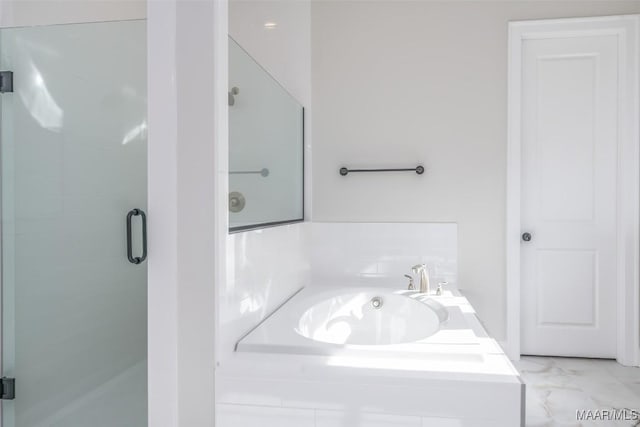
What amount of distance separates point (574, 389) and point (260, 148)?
2041 millimetres

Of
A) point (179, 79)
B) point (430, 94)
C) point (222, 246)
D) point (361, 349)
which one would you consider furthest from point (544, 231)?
point (179, 79)

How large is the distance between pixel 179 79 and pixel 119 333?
847mm

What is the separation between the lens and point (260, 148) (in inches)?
74.8

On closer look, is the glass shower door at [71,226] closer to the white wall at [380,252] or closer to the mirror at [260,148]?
the mirror at [260,148]

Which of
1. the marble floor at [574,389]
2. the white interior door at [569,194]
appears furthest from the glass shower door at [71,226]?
the white interior door at [569,194]

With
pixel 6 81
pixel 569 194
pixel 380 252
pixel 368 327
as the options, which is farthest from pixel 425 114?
pixel 6 81

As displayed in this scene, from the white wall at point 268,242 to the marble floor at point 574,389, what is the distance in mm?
1322

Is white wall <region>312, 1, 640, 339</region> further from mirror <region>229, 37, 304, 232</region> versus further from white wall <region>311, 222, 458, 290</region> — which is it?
mirror <region>229, 37, 304, 232</region>

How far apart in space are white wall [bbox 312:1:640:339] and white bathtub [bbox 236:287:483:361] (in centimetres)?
52

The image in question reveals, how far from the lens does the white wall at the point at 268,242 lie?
1.40 metres

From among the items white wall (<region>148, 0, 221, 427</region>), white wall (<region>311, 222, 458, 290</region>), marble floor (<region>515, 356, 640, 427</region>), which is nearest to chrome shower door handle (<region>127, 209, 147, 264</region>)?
white wall (<region>148, 0, 221, 427</region>)

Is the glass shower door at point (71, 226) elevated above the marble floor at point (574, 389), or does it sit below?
above

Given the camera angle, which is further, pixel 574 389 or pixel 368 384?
pixel 574 389

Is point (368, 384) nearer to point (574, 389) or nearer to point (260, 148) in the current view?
point (260, 148)
